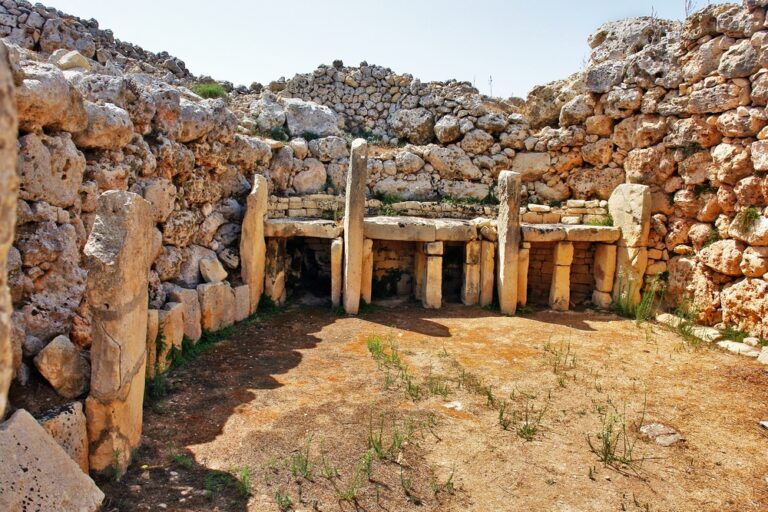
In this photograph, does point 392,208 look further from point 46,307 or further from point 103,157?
point 46,307

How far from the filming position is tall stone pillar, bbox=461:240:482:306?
9.77 m

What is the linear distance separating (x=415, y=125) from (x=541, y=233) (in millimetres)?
4195

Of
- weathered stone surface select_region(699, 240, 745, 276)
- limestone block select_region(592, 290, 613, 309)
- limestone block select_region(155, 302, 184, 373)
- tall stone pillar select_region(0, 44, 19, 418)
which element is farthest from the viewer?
limestone block select_region(592, 290, 613, 309)

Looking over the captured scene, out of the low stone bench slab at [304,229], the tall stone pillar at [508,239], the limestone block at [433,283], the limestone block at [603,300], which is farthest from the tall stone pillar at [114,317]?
the limestone block at [603,300]

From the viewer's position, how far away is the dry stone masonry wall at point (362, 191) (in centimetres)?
440

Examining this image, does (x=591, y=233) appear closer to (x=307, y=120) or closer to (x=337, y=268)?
(x=337, y=268)

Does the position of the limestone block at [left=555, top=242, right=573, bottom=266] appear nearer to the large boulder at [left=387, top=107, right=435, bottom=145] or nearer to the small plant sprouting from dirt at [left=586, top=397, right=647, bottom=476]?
the large boulder at [left=387, top=107, right=435, bottom=145]

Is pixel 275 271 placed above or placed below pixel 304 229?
below

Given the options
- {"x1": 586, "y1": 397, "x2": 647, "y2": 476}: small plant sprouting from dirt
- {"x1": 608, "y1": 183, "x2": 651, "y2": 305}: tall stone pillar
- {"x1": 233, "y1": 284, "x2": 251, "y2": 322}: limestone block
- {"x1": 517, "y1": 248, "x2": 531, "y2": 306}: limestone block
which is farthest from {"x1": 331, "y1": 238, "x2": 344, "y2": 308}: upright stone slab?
{"x1": 608, "y1": 183, "x2": 651, "y2": 305}: tall stone pillar

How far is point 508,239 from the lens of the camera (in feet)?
30.6

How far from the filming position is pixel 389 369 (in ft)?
22.4

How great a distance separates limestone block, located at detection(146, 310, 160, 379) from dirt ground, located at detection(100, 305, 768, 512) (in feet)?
1.10

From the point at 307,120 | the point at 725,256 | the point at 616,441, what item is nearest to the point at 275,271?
the point at 307,120

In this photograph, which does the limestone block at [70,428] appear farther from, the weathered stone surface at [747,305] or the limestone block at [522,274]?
the weathered stone surface at [747,305]
